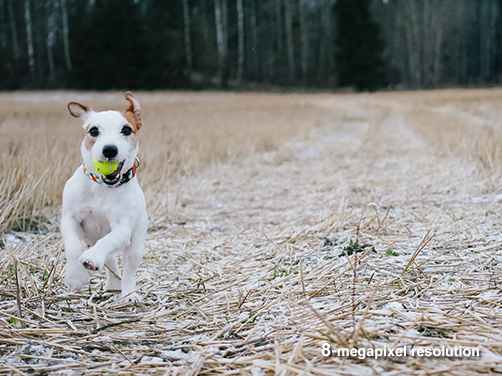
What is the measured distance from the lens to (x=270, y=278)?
2701 mm

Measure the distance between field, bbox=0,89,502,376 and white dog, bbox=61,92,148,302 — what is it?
1.07ft

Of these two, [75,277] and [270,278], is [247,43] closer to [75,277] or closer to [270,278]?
[270,278]

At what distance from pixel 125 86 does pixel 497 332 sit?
2288 centimetres

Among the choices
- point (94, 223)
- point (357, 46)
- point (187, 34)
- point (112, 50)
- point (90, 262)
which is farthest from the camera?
point (357, 46)

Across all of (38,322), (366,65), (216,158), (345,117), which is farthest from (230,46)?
(38,322)

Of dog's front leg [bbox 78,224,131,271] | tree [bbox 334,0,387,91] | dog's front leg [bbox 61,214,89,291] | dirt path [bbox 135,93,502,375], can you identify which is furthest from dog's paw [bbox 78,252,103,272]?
tree [bbox 334,0,387,91]

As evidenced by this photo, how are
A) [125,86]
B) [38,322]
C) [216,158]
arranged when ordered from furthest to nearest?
[125,86], [216,158], [38,322]

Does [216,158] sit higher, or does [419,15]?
[419,15]

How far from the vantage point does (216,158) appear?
26.0 feet

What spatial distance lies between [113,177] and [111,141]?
0.18 metres

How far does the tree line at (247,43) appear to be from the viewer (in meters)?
22.9

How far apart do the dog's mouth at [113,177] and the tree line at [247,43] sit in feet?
62.1

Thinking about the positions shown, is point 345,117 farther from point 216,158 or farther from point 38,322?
point 38,322

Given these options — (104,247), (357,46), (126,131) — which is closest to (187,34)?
(357,46)
